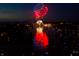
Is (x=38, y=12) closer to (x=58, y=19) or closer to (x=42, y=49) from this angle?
(x=58, y=19)

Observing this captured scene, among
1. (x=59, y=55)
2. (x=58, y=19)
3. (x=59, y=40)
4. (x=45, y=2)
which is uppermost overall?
(x=45, y=2)

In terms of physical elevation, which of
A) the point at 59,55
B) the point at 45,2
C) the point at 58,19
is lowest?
the point at 59,55

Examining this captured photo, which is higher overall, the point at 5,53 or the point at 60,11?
the point at 60,11

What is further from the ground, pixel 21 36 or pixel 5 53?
pixel 21 36

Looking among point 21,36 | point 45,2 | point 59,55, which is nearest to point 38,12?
point 45,2

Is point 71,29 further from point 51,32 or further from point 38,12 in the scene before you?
point 38,12

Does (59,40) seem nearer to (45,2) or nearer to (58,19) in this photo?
(58,19)

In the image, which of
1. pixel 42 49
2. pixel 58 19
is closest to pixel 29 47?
pixel 42 49
